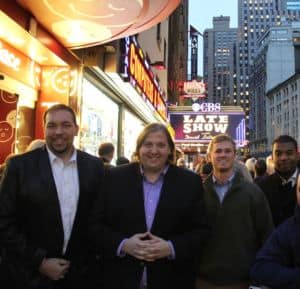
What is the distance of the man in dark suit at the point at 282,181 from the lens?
156 inches

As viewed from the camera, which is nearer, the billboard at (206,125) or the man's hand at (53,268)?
the man's hand at (53,268)

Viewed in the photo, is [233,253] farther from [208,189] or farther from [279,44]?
[279,44]

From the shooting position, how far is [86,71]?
8.16 metres

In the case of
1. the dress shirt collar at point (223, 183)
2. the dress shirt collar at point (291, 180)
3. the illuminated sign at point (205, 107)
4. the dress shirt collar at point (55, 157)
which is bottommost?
the dress shirt collar at point (223, 183)

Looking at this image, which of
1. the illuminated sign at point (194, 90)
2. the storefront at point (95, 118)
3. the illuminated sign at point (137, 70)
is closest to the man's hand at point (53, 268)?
the storefront at point (95, 118)

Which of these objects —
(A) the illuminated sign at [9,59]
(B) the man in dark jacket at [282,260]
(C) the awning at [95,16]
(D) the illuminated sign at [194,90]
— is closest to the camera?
(B) the man in dark jacket at [282,260]

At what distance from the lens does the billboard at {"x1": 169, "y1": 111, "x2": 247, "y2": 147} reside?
20.1 metres

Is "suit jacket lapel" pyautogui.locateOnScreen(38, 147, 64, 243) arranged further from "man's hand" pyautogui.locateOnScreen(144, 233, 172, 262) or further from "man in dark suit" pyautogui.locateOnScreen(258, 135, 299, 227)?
"man in dark suit" pyautogui.locateOnScreen(258, 135, 299, 227)

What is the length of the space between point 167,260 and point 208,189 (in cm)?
76

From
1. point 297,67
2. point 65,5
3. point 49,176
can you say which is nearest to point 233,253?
point 49,176

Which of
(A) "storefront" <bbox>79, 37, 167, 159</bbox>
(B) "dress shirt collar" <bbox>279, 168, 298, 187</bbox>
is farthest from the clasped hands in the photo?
(A) "storefront" <bbox>79, 37, 167, 159</bbox>

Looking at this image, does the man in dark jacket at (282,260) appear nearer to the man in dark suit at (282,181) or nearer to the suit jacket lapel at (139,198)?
the suit jacket lapel at (139,198)

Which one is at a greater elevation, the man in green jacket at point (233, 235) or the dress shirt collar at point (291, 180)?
the dress shirt collar at point (291, 180)

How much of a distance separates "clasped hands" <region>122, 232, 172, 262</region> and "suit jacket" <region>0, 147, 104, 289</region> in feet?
1.55
